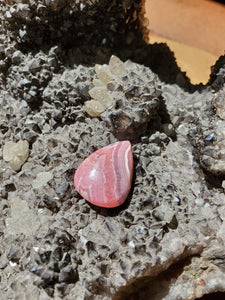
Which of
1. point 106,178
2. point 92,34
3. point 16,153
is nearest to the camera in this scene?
point 106,178

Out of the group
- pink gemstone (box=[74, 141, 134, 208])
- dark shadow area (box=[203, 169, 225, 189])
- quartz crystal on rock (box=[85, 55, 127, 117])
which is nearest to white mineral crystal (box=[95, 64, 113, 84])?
quartz crystal on rock (box=[85, 55, 127, 117])

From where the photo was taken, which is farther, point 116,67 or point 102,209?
point 116,67

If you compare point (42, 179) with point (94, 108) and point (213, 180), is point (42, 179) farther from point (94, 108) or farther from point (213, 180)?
point (213, 180)

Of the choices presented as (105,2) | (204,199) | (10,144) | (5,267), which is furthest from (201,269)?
(105,2)

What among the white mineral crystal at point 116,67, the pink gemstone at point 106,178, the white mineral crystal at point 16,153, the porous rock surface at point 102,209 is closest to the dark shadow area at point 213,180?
the porous rock surface at point 102,209

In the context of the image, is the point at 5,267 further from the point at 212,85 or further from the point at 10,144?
the point at 212,85

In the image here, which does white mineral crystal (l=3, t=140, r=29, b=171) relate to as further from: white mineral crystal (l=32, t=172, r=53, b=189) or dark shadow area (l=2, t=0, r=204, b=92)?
dark shadow area (l=2, t=0, r=204, b=92)

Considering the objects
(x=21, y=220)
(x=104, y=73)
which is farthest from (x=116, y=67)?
(x=21, y=220)
